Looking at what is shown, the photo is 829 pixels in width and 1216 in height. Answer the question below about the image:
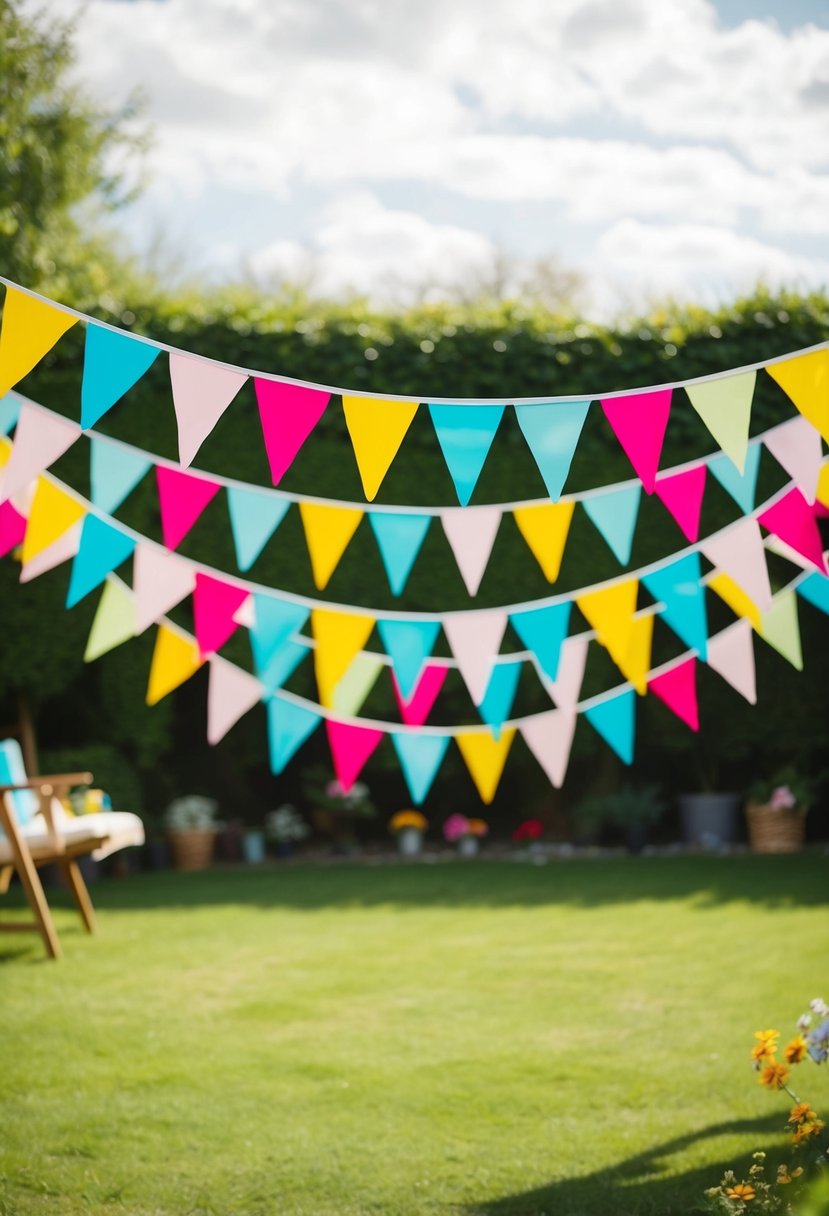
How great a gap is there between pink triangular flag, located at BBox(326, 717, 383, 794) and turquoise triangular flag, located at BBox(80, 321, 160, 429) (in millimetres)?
1391

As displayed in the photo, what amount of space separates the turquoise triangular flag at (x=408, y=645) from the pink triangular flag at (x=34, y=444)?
102 centimetres

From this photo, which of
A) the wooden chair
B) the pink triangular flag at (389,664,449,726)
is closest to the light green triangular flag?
the pink triangular flag at (389,664,449,726)

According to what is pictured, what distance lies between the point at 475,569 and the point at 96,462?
1.05 metres

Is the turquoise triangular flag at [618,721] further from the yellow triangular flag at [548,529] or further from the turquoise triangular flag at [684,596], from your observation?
the yellow triangular flag at [548,529]

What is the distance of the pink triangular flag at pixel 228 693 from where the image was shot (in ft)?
11.5

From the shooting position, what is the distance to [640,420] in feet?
7.51

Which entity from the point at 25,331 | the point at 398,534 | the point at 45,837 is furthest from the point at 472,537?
the point at 45,837

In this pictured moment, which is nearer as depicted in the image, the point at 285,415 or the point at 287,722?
the point at 285,415

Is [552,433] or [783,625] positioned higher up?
[552,433]

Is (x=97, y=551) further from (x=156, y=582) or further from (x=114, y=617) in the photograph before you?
(x=114, y=617)

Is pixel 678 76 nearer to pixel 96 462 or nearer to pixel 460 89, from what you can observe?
A: pixel 460 89

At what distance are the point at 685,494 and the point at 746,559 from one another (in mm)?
308

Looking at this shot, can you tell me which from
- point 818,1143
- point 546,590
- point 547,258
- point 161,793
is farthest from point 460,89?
point 547,258

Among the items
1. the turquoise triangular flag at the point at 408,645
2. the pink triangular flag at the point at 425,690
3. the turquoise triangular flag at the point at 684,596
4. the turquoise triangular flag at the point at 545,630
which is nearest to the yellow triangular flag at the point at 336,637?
the turquoise triangular flag at the point at 408,645
